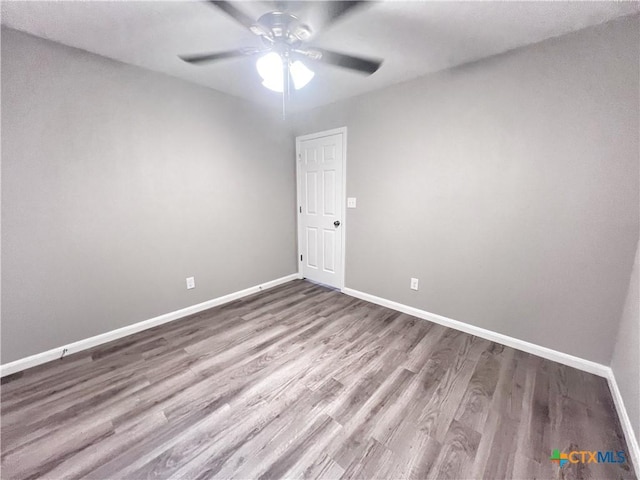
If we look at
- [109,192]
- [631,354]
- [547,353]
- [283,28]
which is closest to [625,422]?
[631,354]

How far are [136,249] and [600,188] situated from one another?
360 cm

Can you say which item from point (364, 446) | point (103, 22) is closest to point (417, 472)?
point (364, 446)

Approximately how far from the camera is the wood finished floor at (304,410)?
3.95ft

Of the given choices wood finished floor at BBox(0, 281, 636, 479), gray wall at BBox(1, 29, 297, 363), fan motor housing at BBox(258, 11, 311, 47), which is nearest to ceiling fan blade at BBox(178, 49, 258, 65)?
fan motor housing at BBox(258, 11, 311, 47)

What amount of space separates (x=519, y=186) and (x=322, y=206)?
204cm

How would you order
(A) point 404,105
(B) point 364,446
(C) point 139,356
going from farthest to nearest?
(A) point 404,105
(C) point 139,356
(B) point 364,446

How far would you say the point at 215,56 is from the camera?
4.87 feet

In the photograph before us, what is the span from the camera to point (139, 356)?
79.0 inches

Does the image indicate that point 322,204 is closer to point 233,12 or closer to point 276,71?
point 276,71

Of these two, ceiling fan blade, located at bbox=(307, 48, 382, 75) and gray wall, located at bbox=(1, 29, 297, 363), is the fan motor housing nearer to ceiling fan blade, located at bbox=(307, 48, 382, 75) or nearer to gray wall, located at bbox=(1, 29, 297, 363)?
ceiling fan blade, located at bbox=(307, 48, 382, 75)

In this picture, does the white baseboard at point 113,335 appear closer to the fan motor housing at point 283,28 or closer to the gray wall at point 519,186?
the gray wall at point 519,186

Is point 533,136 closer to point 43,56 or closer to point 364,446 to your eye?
point 364,446

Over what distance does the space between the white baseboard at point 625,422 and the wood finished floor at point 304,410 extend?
4 centimetres

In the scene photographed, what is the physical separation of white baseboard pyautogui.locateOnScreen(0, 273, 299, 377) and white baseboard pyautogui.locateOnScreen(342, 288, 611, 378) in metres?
1.71
